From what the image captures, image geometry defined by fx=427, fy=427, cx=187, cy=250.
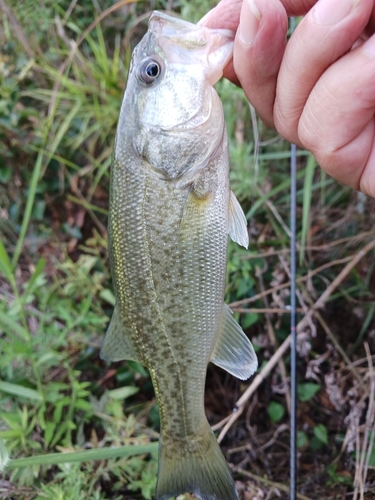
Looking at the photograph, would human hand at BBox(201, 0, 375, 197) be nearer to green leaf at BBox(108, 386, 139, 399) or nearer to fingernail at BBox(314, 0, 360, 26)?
fingernail at BBox(314, 0, 360, 26)

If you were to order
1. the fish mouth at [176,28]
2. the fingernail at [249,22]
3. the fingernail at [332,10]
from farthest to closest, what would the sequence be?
the fish mouth at [176,28]
the fingernail at [249,22]
the fingernail at [332,10]

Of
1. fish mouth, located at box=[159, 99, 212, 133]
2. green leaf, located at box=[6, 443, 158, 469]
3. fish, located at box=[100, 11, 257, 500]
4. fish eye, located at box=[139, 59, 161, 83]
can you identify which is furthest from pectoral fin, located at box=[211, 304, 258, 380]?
fish eye, located at box=[139, 59, 161, 83]

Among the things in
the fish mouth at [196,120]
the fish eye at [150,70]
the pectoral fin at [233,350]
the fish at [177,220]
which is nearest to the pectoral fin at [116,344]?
the fish at [177,220]

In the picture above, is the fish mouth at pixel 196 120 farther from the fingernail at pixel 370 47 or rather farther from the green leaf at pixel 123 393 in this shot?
the green leaf at pixel 123 393

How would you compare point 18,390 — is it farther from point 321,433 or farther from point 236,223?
point 321,433

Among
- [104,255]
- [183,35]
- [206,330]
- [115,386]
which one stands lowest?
[115,386]

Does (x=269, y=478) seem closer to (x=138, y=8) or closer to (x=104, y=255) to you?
(x=104, y=255)

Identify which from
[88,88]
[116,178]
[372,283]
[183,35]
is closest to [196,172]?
[116,178]
